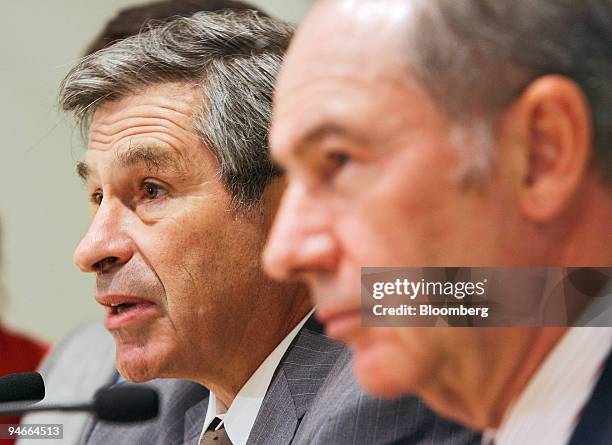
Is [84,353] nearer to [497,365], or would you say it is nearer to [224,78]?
[224,78]

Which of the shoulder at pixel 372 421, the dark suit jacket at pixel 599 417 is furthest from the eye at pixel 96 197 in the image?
the dark suit jacket at pixel 599 417

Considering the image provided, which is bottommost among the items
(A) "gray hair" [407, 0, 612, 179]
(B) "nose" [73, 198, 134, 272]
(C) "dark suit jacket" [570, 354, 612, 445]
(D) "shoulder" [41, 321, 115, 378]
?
(D) "shoulder" [41, 321, 115, 378]

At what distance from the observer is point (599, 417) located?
885 mm

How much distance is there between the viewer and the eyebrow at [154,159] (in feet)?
4.41

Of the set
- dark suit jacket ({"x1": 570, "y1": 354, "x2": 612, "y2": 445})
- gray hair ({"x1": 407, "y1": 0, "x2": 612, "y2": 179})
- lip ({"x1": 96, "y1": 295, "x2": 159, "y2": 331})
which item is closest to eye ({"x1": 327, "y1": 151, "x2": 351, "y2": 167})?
gray hair ({"x1": 407, "y1": 0, "x2": 612, "y2": 179})

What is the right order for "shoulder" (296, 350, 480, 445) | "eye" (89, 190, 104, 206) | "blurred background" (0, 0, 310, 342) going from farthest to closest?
"blurred background" (0, 0, 310, 342) < "eye" (89, 190, 104, 206) < "shoulder" (296, 350, 480, 445)

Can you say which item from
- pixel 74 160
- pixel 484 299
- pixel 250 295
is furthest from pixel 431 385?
pixel 74 160

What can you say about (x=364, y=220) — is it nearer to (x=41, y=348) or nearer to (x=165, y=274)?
(x=165, y=274)

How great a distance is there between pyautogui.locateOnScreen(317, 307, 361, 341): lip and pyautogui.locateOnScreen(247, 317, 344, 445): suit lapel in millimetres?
351

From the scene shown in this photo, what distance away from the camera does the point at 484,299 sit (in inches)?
37.3

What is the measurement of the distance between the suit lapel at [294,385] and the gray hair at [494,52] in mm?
547

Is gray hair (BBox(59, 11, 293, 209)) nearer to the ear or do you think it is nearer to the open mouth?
the open mouth

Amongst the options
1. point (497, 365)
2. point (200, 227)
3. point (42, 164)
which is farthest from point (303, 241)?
point (42, 164)

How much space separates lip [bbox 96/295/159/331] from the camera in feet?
4.39
